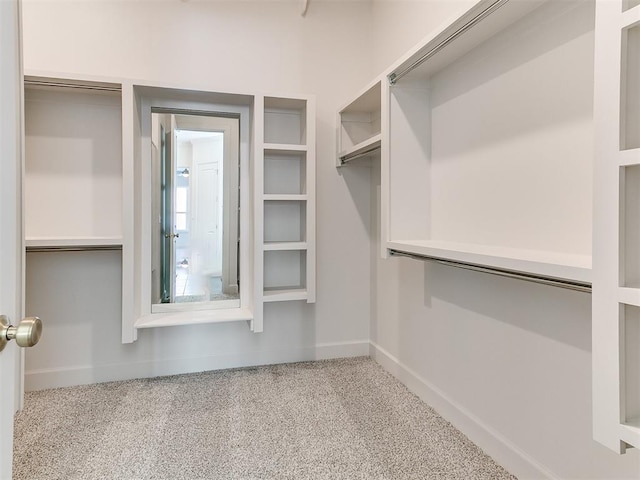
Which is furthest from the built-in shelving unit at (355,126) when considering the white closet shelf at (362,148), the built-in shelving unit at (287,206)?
the built-in shelving unit at (287,206)

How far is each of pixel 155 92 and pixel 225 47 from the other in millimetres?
565

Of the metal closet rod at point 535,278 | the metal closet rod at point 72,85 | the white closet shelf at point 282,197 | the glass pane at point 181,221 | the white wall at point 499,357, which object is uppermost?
the metal closet rod at point 72,85

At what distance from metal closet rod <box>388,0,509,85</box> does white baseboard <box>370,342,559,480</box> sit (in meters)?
1.57

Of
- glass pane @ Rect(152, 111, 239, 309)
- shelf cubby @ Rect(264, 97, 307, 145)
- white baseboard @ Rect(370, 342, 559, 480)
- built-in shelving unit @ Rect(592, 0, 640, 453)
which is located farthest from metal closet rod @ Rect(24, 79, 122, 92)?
white baseboard @ Rect(370, 342, 559, 480)

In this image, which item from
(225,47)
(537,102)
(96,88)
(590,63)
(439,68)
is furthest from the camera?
(225,47)

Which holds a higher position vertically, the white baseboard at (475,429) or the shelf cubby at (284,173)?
the shelf cubby at (284,173)

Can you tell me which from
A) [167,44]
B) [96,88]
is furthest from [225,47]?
[96,88]

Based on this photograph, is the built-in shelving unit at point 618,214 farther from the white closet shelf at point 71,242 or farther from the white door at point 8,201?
the white closet shelf at point 71,242

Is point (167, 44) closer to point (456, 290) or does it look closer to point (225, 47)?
point (225, 47)

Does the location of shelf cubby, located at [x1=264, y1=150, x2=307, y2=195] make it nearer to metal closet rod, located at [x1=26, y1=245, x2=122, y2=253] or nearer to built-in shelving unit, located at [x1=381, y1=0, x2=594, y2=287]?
built-in shelving unit, located at [x1=381, y1=0, x2=594, y2=287]

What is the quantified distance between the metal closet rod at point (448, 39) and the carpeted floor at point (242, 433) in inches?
65.2

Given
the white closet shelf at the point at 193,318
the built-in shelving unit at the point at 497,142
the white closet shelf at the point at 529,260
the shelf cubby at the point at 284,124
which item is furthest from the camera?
the shelf cubby at the point at 284,124

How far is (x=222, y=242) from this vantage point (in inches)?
97.0

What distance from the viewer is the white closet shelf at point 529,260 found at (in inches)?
35.1
